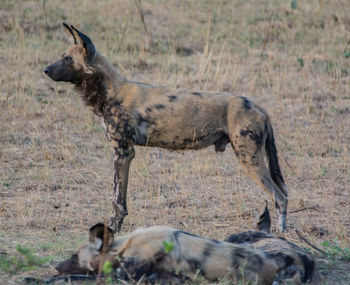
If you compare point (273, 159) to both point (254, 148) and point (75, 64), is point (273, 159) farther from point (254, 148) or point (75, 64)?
point (75, 64)

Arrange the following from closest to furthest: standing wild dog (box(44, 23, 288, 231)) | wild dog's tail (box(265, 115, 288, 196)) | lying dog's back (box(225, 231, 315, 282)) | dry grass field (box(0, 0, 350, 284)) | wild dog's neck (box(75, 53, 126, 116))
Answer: lying dog's back (box(225, 231, 315, 282))
dry grass field (box(0, 0, 350, 284))
standing wild dog (box(44, 23, 288, 231))
wild dog's tail (box(265, 115, 288, 196))
wild dog's neck (box(75, 53, 126, 116))

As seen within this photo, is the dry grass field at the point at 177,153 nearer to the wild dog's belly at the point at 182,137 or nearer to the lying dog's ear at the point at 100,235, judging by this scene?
the lying dog's ear at the point at 100,235

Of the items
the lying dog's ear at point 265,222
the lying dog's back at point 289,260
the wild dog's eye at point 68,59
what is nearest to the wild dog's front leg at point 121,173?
the wild dog's eye at point 68,59

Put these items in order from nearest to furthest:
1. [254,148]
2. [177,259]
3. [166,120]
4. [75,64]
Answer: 1. [177,259]
2. [254,148]
3. [166,120]
4. [75,64]

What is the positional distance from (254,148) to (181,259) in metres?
2.23

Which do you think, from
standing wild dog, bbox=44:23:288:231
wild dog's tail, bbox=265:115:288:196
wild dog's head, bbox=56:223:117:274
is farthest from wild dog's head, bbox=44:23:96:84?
wild dog's head, bbox=56:223:117:274

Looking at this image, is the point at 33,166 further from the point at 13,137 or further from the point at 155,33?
the point at 155,33

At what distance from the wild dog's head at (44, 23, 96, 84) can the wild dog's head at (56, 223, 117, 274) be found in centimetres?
261

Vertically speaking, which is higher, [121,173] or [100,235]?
[100,235]

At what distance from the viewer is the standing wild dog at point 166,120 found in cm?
584

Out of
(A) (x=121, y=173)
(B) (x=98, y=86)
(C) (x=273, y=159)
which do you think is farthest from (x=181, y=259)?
(B) (x=98, y=86)

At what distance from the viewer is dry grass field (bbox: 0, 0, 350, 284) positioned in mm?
5742

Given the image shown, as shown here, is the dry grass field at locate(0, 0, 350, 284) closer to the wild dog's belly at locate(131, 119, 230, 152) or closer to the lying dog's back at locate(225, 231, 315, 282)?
the lying dog's back at locate(225, 231, 315, 282)

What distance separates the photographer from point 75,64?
621 centimetres
